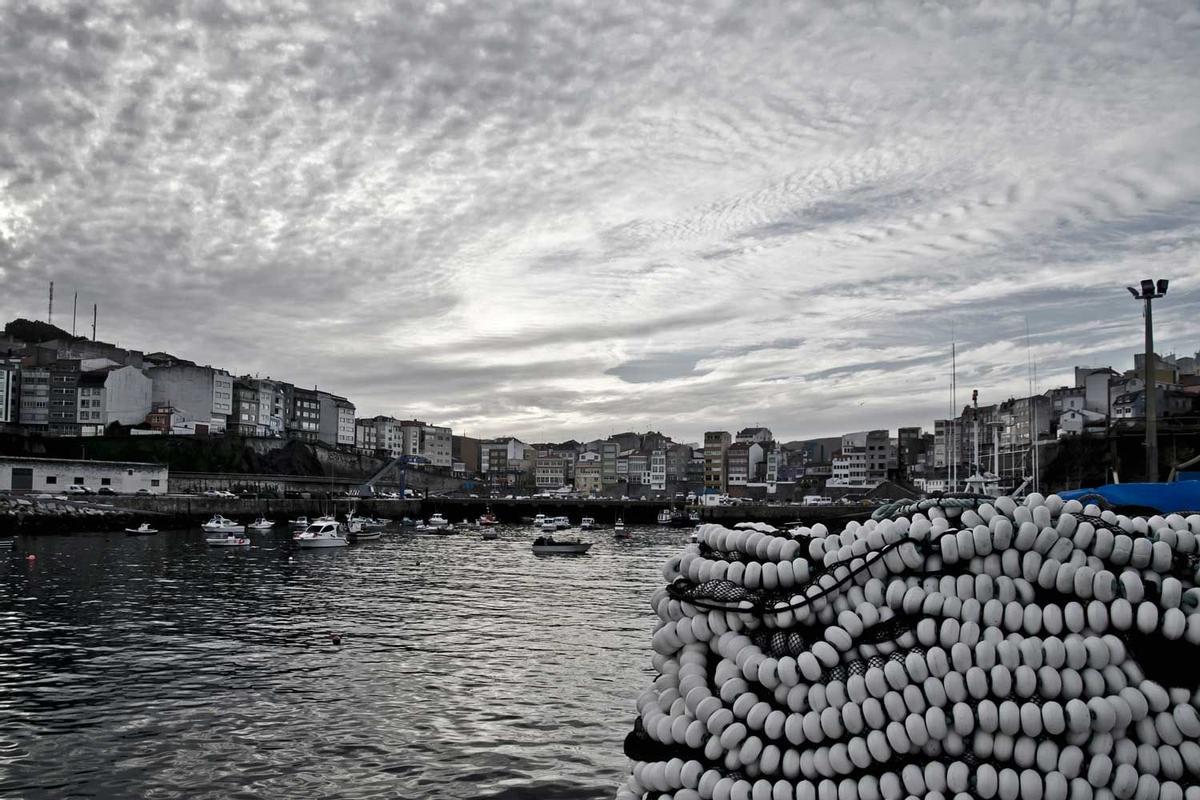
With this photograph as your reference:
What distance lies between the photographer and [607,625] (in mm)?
22750

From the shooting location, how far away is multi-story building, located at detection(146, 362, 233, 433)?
115688mm

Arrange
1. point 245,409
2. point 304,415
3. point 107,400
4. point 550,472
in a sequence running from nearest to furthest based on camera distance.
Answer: point 107,400
point 245,409
point 304,415
point 550,472

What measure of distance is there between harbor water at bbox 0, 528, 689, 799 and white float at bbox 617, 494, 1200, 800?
524cm

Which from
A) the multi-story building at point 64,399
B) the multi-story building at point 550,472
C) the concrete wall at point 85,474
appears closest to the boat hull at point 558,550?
the concrete wall at point 85,474

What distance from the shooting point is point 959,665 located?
499 cm

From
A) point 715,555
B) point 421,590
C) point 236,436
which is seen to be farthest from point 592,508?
point 715,555

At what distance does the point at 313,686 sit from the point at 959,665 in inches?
500

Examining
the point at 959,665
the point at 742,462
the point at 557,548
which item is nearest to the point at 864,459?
the point at 742,462

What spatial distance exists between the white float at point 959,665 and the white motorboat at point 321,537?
4775 centimetres

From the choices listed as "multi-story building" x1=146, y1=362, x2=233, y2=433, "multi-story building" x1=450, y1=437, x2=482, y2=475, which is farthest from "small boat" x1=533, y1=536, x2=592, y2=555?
"multi-story building" x1=450, y1=437, x2=482, y2=475

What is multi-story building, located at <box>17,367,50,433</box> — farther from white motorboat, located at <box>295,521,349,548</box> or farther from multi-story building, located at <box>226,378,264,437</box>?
white motorboat, located at <box>295,521,349,548</box>

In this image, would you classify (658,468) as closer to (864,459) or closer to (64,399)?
(864,459)

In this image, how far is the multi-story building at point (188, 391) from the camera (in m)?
116

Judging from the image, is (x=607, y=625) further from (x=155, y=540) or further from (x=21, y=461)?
(x=21, y=461)
